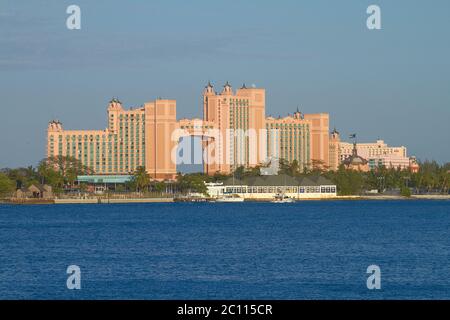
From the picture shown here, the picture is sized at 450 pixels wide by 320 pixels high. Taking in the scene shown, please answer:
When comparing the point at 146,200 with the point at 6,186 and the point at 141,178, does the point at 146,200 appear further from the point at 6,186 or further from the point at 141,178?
the point at 6,186

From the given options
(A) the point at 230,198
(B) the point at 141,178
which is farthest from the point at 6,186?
(A) the point at 230,198

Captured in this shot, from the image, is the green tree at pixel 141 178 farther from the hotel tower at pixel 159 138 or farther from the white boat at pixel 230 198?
the hotel tower at pixel 159 138

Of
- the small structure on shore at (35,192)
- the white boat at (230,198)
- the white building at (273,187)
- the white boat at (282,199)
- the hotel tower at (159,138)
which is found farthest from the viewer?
the hotel tower at (159,138)

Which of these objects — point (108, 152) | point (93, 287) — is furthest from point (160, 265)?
point (108, 152)

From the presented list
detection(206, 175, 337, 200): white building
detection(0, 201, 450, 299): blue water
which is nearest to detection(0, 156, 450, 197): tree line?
detection(206, 175, 337, 200): white building

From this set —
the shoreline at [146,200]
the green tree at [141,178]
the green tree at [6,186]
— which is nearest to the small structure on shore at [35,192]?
the green tree at [6,186]

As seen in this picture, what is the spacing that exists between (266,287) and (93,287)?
5346 mm

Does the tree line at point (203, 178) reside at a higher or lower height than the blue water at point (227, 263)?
higher

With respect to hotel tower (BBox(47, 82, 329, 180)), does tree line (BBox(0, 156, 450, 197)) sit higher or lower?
lower

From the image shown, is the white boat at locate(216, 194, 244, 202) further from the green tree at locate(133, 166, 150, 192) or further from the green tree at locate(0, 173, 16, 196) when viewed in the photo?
the green tree at locate(0, 173, 16, 196)

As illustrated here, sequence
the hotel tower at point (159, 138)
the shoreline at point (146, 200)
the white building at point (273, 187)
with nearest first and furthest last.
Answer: the shoreline at point (146, 200), the white building at point (273, 187), the hotel tower at point (159, 138)

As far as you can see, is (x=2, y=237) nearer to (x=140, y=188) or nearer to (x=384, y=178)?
(x=140, y=188)

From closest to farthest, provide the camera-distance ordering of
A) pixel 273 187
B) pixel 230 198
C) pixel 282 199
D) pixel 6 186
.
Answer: pixel 6 186 < pixel 282 199 < pixel 230 198 < pixel 273 187

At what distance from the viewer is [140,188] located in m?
157
